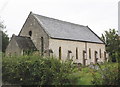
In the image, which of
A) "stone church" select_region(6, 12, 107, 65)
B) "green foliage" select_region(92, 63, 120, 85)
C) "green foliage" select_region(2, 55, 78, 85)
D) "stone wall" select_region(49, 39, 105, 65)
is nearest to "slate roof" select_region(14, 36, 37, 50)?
"stone church" select_region(6, 12, 107, 65)

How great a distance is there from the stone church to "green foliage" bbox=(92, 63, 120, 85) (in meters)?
20.9

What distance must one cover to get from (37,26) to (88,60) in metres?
13.9

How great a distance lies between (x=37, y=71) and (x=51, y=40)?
20.8m

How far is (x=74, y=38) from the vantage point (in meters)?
41.1

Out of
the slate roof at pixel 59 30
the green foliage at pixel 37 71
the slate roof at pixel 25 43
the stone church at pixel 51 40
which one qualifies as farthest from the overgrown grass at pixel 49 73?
the slate roof at pixel 59 30

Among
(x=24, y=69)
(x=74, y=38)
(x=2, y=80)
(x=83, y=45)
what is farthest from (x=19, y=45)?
(x=24, y=69)

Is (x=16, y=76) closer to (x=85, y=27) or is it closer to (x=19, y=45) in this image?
(x=19, y=45)

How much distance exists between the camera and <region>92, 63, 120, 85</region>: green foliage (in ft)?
39.2

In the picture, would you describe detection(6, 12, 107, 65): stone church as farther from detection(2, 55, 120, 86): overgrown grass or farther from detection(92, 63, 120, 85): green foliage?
detection(92, 63, 120, 85): green foliage

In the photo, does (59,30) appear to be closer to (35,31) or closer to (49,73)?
(35,31)

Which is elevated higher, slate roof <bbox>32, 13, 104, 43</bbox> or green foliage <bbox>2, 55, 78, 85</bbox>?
slate roof <bbox>32, 13, 104, 43</bbox>

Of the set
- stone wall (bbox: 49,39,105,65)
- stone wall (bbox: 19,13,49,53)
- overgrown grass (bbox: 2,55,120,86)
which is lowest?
overgrown grass (bbox: 2,55,120,86)

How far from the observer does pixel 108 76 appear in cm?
1209

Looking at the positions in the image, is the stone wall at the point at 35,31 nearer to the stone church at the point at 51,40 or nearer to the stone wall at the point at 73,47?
the stone church at the point at 51,40
